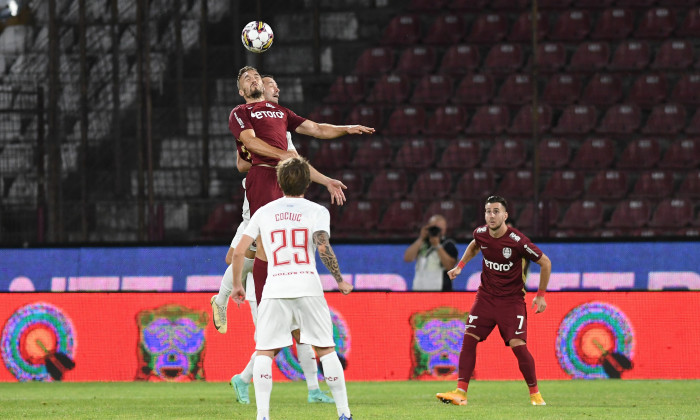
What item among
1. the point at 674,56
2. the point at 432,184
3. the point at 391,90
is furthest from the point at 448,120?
the point at 674,56

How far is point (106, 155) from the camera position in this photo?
1781 cm

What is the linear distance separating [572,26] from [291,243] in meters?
14.2

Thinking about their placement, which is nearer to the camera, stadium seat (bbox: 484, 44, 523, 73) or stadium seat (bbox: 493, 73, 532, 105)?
stadium seat (bbox: 493, 73, 532, 105)

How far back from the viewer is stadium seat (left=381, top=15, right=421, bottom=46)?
808 inches

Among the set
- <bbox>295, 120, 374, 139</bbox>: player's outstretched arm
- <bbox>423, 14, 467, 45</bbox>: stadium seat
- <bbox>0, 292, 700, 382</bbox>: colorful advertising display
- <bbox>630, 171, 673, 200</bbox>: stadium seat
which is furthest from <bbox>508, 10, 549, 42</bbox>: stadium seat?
<bbox>295, 120, 374, 139</bbox>: player's outstretched arm

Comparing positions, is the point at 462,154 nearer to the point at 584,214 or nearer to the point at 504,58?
the point at 584,214

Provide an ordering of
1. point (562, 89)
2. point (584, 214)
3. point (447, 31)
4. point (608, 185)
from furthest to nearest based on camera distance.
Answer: point (447, 31)
point (562, 89)
point (608, 185)
point (584, 214)

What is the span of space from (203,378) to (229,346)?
16.8 inches

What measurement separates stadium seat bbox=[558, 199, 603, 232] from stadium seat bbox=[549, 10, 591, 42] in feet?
12.5

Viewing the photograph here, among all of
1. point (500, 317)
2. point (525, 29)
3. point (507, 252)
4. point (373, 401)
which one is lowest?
point (373, 401)

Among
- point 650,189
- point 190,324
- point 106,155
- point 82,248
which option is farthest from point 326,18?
point 190,324

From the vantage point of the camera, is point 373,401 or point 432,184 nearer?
point 373,401

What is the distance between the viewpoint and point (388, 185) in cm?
1792

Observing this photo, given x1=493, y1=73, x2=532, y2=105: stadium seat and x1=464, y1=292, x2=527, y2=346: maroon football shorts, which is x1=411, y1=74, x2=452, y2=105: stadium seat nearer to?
x1=493, y1=73, x2=532, y2=105: stadium seat
